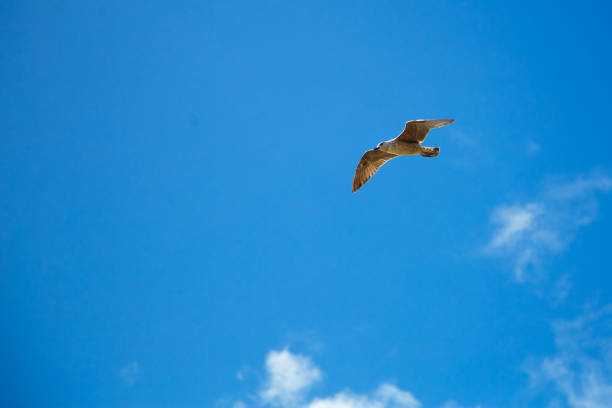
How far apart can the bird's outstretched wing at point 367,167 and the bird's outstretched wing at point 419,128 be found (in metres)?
2.87

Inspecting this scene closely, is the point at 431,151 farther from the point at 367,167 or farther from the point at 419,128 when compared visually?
the point at 367,167

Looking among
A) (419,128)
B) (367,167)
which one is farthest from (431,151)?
(367,167)

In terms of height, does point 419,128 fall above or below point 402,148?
below

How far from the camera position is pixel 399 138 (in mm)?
18375

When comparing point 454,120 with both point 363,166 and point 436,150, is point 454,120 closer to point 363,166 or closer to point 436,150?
point 436,150

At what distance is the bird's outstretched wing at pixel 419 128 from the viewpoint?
17172 millimetres

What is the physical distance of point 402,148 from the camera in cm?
1848

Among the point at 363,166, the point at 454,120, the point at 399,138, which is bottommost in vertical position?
the point at 454,120

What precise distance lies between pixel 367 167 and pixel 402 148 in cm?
319

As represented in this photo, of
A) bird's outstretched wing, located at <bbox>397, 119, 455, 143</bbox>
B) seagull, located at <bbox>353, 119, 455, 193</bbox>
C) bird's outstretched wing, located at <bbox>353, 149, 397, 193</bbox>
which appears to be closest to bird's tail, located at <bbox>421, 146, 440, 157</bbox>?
seagull, located at <bbox>353, 119, 455, 193</bbox>

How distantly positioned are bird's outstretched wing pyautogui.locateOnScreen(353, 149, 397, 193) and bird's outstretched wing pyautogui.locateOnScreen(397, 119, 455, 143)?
9.43 feet

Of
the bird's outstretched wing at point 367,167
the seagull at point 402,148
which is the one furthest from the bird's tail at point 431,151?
the bird's outstretched wing at point 367,167

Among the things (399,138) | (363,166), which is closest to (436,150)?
(399,138)

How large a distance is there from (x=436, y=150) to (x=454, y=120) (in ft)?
6.61
